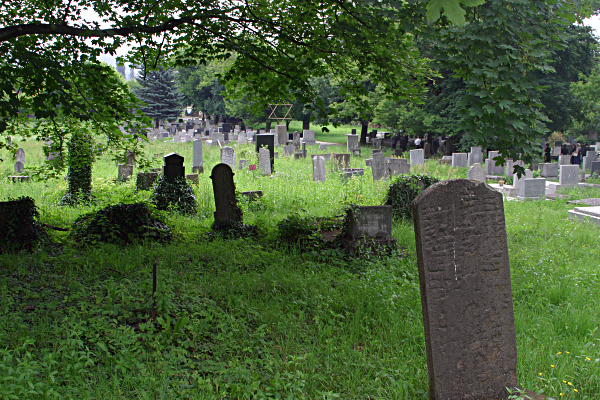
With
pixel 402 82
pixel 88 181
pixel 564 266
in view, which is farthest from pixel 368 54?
pixel 88 181

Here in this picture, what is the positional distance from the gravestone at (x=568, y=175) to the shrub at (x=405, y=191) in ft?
25.7

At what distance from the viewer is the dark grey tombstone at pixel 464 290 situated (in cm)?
336

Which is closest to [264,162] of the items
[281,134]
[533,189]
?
[533,189]

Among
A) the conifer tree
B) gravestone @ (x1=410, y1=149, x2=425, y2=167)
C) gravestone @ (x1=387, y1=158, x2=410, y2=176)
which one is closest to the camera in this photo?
gravestone @ (x1=387, y1=158, x2=410, y2=176)

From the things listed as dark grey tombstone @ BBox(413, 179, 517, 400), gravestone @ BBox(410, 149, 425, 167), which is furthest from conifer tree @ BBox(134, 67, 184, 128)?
dark grey tombstone @ BBox(413, 179, 517, 400)

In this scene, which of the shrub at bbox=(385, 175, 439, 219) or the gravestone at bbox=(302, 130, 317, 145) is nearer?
the shrub at bbox=(385, 175, 439, 219)

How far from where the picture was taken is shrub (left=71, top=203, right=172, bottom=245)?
7417 millimetres

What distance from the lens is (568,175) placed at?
14781 millimetres

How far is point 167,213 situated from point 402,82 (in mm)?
5325

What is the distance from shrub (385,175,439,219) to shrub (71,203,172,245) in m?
4.52

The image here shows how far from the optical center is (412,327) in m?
4.47

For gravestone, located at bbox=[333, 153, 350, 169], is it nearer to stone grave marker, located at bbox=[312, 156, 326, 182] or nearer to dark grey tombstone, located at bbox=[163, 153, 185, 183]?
stone grave marker, located at bbox=[312, 156, 326, 182]

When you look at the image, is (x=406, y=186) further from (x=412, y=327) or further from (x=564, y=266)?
(x=412, y=327)

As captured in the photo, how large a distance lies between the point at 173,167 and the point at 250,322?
20.3 feet
